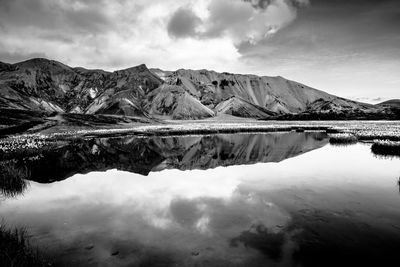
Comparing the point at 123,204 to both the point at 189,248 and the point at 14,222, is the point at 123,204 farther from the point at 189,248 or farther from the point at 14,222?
the point at 189,248

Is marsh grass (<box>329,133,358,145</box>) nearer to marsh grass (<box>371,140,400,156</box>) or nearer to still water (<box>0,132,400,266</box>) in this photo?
marsh grass (<box>371,140,400,156</box>)

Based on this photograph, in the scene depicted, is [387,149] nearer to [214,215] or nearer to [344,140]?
[344,140]

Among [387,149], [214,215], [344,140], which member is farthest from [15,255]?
[344,140]

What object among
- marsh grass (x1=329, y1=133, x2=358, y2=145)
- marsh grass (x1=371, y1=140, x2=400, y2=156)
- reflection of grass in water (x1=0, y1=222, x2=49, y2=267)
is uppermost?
reflection of grass in water (x1=0, y1=222, x2=49, y2=267)

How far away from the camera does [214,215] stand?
Answer: 11734 millimetres

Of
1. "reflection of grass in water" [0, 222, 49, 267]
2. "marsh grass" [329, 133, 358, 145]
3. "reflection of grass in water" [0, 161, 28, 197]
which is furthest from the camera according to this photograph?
"marsh grass" [329, 133, 358, 145]

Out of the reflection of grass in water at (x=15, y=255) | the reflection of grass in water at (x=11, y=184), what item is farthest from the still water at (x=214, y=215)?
the reflection of grass in water at (x=15, y=255)

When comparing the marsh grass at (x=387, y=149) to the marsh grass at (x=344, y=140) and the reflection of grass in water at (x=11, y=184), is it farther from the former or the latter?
the reflection of grass in water at (x=11, y=184)

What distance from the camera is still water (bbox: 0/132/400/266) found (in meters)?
8.38

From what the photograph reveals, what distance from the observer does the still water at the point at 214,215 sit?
27.5ft

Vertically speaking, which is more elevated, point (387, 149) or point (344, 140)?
point (387, 149)

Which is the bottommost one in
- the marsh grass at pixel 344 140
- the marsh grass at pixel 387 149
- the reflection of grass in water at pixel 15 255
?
the marsh grass at pixel 344 140

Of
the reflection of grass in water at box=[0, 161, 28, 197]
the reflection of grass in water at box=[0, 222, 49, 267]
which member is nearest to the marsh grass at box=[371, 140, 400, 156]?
the reflection of grass in water at box=[0, 222, 49, 267]

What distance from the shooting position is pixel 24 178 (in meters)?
18.8
